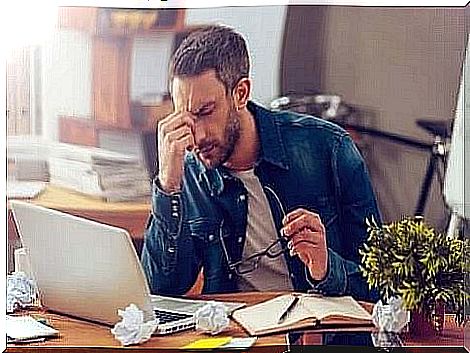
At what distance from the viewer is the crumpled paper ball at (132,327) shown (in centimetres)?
161

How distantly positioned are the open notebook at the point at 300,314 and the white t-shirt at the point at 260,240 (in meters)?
0.04

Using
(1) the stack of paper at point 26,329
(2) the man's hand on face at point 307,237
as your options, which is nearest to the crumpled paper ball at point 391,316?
(2) the man's hand on face at point 307,237

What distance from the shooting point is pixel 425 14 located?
159 cm

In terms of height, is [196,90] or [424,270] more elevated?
[196,90]

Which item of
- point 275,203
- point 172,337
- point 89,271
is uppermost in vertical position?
point 275,203

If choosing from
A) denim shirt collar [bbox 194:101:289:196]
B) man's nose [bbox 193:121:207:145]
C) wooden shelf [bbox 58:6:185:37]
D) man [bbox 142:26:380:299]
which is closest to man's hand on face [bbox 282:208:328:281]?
man [bbox 142:26:380:299]

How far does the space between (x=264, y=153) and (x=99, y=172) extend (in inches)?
13.6

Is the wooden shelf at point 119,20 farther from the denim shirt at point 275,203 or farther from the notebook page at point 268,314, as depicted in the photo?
the notebook page at point 268,314

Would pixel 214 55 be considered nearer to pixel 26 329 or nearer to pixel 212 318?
pixel 212 318

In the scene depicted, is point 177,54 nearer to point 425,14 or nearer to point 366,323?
point 425,14

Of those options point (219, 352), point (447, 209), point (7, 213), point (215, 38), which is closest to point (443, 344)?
point (447, 209)

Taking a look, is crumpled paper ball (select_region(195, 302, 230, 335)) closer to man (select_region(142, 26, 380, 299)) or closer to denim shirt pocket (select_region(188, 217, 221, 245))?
man (select_region(142, 26, 380, 299))

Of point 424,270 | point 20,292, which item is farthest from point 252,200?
point 20,292

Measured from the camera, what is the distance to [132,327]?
161 cm
